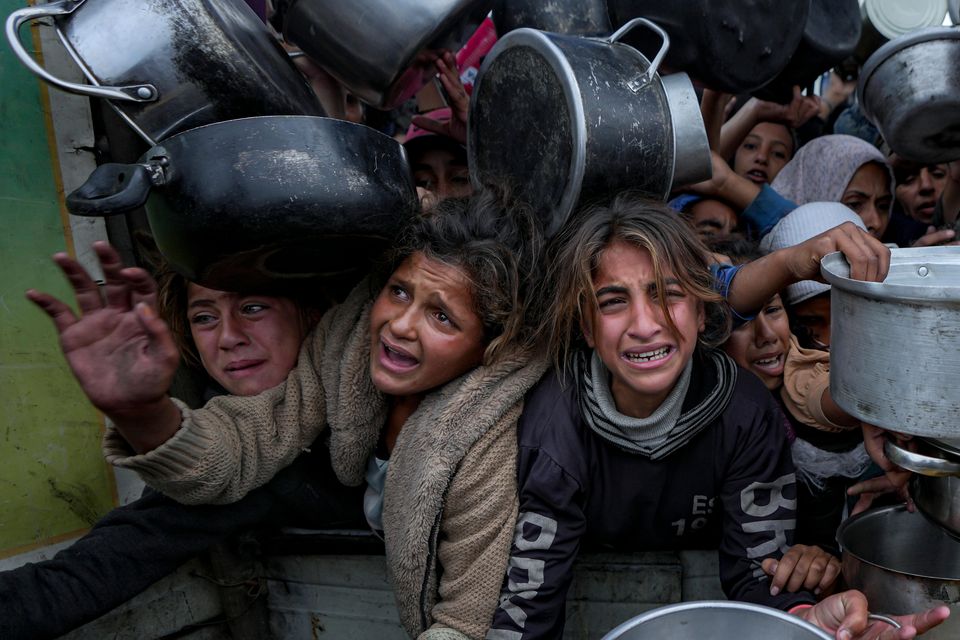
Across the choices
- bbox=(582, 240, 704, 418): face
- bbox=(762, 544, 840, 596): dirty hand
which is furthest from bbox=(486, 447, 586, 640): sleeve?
bbox=(762, 544, 840, 596): dirty hand

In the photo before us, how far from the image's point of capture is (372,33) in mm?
1646

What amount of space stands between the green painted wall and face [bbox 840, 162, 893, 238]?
2713 millimetres

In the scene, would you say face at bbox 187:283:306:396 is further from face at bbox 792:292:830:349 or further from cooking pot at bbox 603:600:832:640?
face at bbox 792:292:830:349

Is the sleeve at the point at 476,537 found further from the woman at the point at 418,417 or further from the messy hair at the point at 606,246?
the messy hair at the point at 606,246

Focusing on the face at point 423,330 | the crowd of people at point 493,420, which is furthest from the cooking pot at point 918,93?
the face at point 423,330

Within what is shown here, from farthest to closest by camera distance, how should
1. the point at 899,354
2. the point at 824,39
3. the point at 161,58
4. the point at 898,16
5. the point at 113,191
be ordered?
1. the point at 898,16
2. the point at 824,39
3. the point at 161,58
4. the point at 113,191
5. the point at 899,354

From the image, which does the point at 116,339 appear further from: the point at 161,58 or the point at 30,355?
the point at 30,355

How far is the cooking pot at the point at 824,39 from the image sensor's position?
218 cm

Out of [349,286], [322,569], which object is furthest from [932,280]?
[322,569]

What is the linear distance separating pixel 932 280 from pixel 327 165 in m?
1.14

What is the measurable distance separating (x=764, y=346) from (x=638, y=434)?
60 cm

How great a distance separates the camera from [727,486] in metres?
1.65

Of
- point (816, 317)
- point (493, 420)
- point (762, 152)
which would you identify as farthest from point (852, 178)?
point (493, 420)

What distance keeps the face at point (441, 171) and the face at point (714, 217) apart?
824 mm
